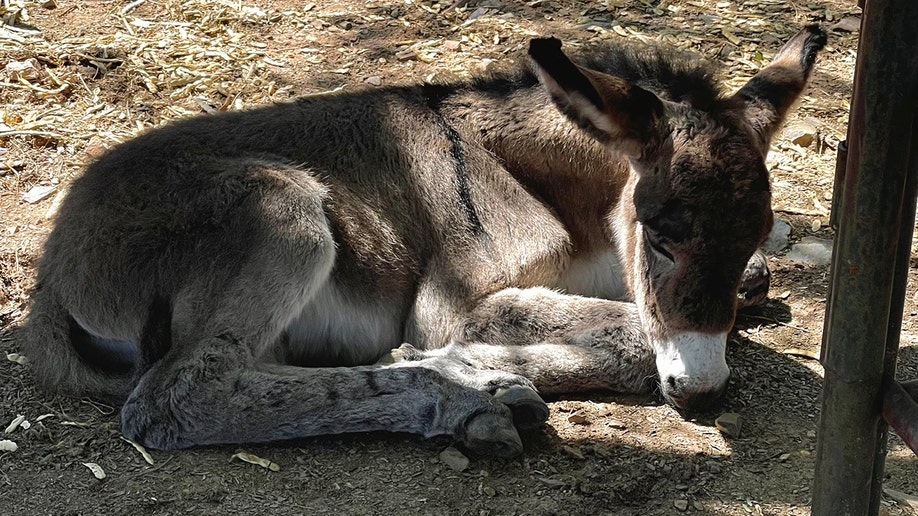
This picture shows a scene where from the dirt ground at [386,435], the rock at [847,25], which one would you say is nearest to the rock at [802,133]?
the dirt ground at [386,435]

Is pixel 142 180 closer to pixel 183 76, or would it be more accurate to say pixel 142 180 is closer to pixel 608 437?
pixel 608 437

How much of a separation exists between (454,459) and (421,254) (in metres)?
1.19

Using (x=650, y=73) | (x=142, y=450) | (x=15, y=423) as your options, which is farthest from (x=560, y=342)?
(x=15, y=423)

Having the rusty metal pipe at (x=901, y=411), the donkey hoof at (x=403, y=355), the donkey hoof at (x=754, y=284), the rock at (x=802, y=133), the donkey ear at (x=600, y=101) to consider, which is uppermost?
the donkey ear at (x=600, y=101)

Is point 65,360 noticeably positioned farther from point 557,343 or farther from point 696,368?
point 696,368

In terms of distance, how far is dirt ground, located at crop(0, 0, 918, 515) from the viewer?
386cm

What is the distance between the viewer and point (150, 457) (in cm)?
411

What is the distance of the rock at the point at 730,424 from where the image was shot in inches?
166

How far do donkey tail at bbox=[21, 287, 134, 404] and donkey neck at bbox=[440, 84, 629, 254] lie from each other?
2004 mm

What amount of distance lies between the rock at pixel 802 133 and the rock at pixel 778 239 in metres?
1.02

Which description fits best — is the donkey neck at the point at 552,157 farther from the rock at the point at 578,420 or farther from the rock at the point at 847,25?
the rock at the point at 847,25

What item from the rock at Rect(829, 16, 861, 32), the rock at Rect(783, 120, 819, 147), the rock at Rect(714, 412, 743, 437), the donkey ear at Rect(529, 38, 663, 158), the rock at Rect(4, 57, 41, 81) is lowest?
the rock at Rect(714, 412, 743, 437)

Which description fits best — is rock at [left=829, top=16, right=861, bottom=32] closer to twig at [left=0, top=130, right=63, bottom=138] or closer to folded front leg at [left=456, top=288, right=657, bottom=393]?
folded front leg at [left=456, top=288, right=657, bottom=393]

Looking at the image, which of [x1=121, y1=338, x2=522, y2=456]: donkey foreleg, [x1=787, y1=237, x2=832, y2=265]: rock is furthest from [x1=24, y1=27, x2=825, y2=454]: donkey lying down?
[x1=787, y1=237, x2=832, y2=265]: rock
